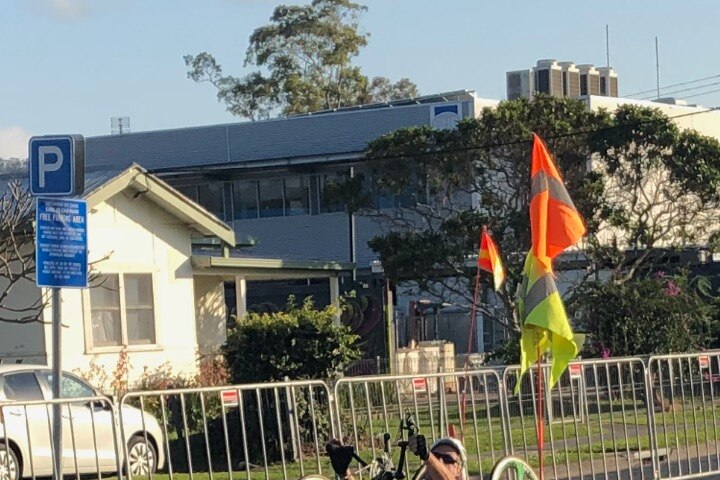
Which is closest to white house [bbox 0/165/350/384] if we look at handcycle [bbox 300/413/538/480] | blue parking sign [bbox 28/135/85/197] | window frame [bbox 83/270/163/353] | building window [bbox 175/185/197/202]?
window frame [bbox 83/270/163/353]

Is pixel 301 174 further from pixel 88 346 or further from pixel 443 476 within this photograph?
pixel 443 476

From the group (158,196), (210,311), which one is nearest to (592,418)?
(158,196)

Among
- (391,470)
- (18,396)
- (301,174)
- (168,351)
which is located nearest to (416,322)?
(301,174)

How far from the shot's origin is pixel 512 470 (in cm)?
998

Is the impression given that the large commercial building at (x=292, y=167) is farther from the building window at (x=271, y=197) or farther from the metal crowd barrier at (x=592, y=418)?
the metal crowd barrier at (x=592, y=418)

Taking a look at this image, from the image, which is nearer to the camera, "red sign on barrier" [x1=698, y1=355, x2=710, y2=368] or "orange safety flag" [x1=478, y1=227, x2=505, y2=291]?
"red sign on barrier" [x1=698, y1=355, x2=710, y2=368]

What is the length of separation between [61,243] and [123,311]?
1389 cm

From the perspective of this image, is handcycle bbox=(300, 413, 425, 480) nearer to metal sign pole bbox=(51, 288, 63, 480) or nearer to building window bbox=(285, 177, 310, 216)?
metal sign pole bbox=(51, 288, 63, 480)

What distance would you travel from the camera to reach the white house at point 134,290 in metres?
21.8

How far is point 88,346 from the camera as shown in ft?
72.0

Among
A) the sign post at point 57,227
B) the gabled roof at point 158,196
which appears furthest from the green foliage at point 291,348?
the sign post at point 57,227

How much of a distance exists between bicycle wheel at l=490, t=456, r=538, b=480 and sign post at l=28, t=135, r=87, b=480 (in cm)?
318

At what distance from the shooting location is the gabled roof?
2225 cm

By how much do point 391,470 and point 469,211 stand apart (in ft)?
64.0
